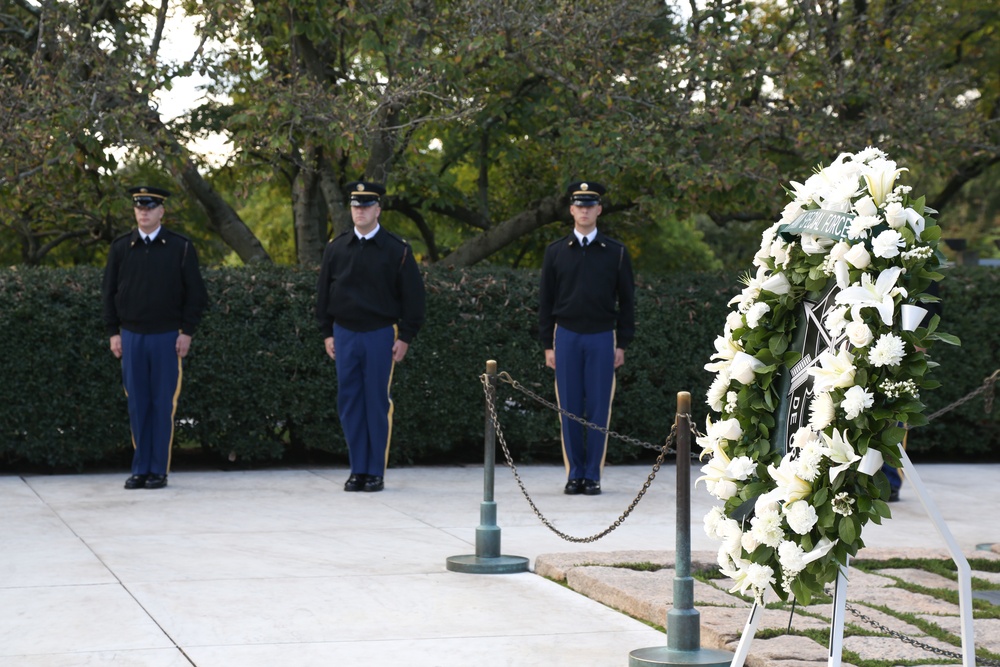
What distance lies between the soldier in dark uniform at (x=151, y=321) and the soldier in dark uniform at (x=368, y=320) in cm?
104

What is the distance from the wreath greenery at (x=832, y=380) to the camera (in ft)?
14.4

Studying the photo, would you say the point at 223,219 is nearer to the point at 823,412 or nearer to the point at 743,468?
the point at 743,468

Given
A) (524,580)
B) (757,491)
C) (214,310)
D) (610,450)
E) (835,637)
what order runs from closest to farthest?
(835,637)
(757,491)
(524,580)
(214,310)
(610,450)

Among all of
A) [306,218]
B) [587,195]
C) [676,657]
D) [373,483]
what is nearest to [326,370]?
[373,483]

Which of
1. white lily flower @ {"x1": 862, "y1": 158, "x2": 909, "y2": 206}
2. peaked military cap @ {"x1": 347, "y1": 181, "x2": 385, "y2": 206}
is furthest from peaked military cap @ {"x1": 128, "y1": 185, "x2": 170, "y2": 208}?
white lily flower @ {"x1": 862, "y1": 158, "x2": 909, "y2": 206}

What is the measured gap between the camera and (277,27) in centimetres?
1338

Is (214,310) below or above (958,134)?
below

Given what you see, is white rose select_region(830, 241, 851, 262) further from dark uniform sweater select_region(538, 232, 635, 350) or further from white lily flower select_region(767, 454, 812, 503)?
dark uniform sweater select_region(538, 232, 635, 350)

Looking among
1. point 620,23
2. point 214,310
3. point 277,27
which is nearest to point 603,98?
point 620,23

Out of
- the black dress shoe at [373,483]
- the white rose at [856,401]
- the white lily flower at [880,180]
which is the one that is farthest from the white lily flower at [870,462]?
the black dress shoe at [373,483]

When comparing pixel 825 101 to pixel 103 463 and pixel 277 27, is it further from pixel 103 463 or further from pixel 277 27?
pixel 103 463

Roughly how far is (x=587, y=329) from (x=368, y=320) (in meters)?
1.63

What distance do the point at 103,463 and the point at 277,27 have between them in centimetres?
464

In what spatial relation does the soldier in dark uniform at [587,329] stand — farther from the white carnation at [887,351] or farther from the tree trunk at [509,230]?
the white carnation at [887,351]
